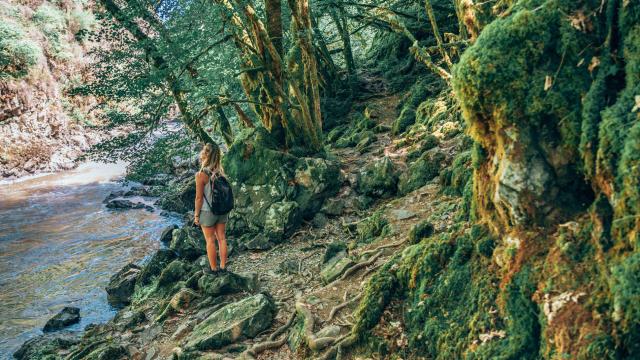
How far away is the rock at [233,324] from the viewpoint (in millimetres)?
5637

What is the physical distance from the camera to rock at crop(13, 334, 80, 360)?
789cm

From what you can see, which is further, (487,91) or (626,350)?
(487,91)

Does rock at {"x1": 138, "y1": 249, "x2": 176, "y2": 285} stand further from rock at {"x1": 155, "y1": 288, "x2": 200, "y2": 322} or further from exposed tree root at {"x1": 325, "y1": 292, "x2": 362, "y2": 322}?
exposed tree root at {"x1": 325, "y1": 292, "x2": 362, "y2": 322}

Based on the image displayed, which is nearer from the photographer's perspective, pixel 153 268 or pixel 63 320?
pixel 63 320

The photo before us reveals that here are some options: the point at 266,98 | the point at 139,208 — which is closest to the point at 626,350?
the point at 266,98

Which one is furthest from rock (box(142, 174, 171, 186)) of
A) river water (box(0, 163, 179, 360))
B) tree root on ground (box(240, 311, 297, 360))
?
tree root on ground (box(240, 311, 297, 360))

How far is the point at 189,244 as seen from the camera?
1044 centimetres

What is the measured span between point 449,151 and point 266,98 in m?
4.64

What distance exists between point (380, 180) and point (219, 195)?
369 centimetres

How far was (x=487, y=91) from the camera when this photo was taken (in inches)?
132

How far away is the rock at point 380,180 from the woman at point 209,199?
342cm

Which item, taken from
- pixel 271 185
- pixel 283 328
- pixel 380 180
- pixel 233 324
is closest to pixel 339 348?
pixel 283 328

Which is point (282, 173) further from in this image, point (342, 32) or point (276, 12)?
point (342, 32)

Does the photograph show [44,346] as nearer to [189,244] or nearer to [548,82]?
[189,244]
